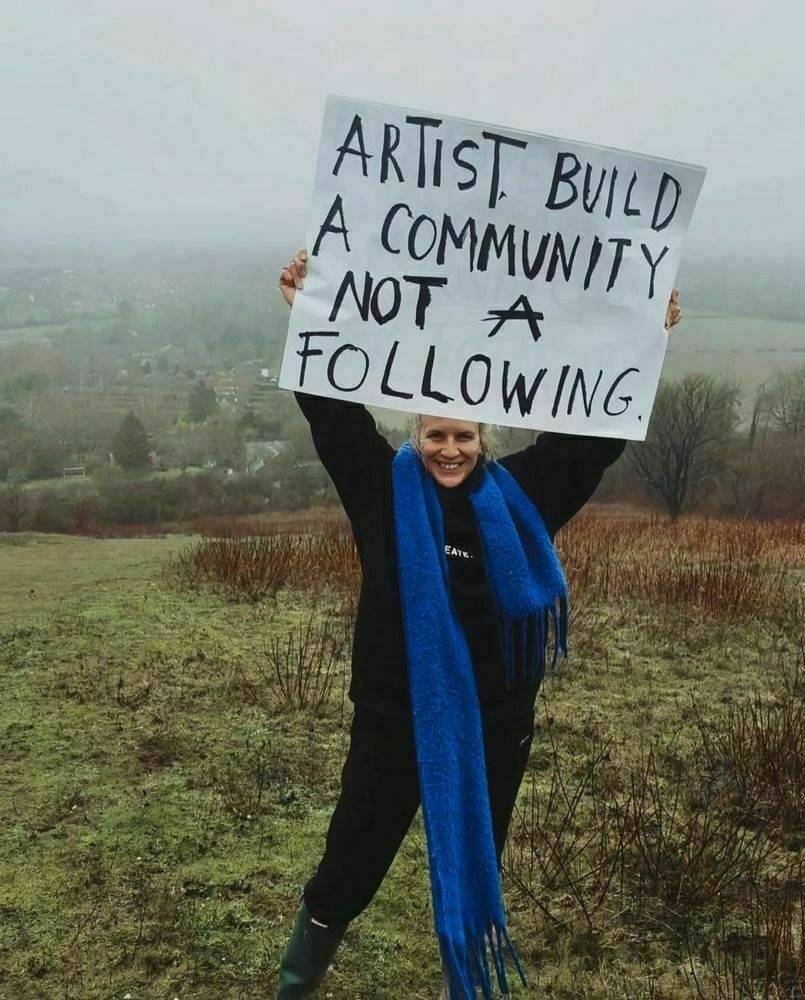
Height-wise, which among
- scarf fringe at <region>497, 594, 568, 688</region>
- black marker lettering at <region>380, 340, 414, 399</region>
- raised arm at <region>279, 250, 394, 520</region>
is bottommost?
scarf fringe at <region>497, 594, 568, 688</region>

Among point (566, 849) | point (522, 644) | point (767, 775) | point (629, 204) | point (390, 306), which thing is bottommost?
point (566, 849)

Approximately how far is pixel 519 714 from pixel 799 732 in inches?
82.6

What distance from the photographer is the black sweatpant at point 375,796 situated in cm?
175

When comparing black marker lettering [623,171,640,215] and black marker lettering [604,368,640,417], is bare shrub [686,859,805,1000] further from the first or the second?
black marker lettering [623,171,640,215]

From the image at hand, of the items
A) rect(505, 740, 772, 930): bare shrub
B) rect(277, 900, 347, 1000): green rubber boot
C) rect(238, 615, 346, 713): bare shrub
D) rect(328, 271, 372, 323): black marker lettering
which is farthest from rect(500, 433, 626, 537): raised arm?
rect(238, 615, 346, 713): bare shrub

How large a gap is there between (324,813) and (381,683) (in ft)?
5.45

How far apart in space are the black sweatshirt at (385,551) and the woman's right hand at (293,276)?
0.24m

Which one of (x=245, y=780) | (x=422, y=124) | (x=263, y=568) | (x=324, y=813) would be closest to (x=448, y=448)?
(x=422, y=124)

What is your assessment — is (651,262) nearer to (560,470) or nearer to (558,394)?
(558,394)

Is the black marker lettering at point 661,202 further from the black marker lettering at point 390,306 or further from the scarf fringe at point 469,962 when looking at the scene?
the scarf fringe at point 469,962

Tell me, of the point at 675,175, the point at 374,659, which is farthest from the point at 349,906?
the point at 675,175

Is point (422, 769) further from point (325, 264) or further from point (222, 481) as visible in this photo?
point (222, 481)

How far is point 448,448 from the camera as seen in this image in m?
1.76

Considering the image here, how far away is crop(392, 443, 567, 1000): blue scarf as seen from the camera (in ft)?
5.45
